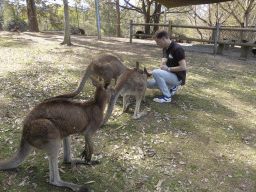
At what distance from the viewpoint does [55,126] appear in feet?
5.64

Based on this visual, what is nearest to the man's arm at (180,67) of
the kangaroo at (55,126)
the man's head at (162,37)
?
the man's head at (162,37)

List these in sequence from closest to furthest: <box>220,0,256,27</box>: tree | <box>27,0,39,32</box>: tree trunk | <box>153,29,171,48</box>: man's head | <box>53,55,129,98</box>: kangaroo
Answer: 1. <box>153,29,171,48</box>: man's head
2. <box>53,55,129,98</box>: kangaroo
3. <box>27,0,39,32</box>: tree trunk
4. <box>220,0,256,27</box>: tree

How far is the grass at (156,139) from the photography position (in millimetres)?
2195

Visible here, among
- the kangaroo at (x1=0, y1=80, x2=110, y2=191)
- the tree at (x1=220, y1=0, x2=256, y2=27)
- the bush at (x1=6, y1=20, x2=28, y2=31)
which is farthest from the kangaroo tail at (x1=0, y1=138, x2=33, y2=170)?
the bush at (x1=6, y1=20, x2=28, y2=31)

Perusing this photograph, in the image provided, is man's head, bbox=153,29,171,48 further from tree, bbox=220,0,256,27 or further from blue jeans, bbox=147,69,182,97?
tree, bbox=220,0,256,27

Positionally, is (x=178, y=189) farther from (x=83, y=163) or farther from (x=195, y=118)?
(x=195, y=118)

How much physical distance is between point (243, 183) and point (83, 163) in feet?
6.44

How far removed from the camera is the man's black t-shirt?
378 centimetres

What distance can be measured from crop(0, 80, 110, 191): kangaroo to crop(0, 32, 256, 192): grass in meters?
0.33

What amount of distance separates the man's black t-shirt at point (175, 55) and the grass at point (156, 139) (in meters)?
0.69

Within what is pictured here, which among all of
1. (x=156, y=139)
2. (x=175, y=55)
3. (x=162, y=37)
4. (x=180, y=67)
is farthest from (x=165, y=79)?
(x=156, y=139)

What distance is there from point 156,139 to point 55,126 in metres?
1.76

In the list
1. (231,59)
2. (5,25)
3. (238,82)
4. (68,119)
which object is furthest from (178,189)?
(5,25)

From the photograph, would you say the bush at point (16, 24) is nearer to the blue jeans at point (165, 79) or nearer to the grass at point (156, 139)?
the grass at point (156, 139)
